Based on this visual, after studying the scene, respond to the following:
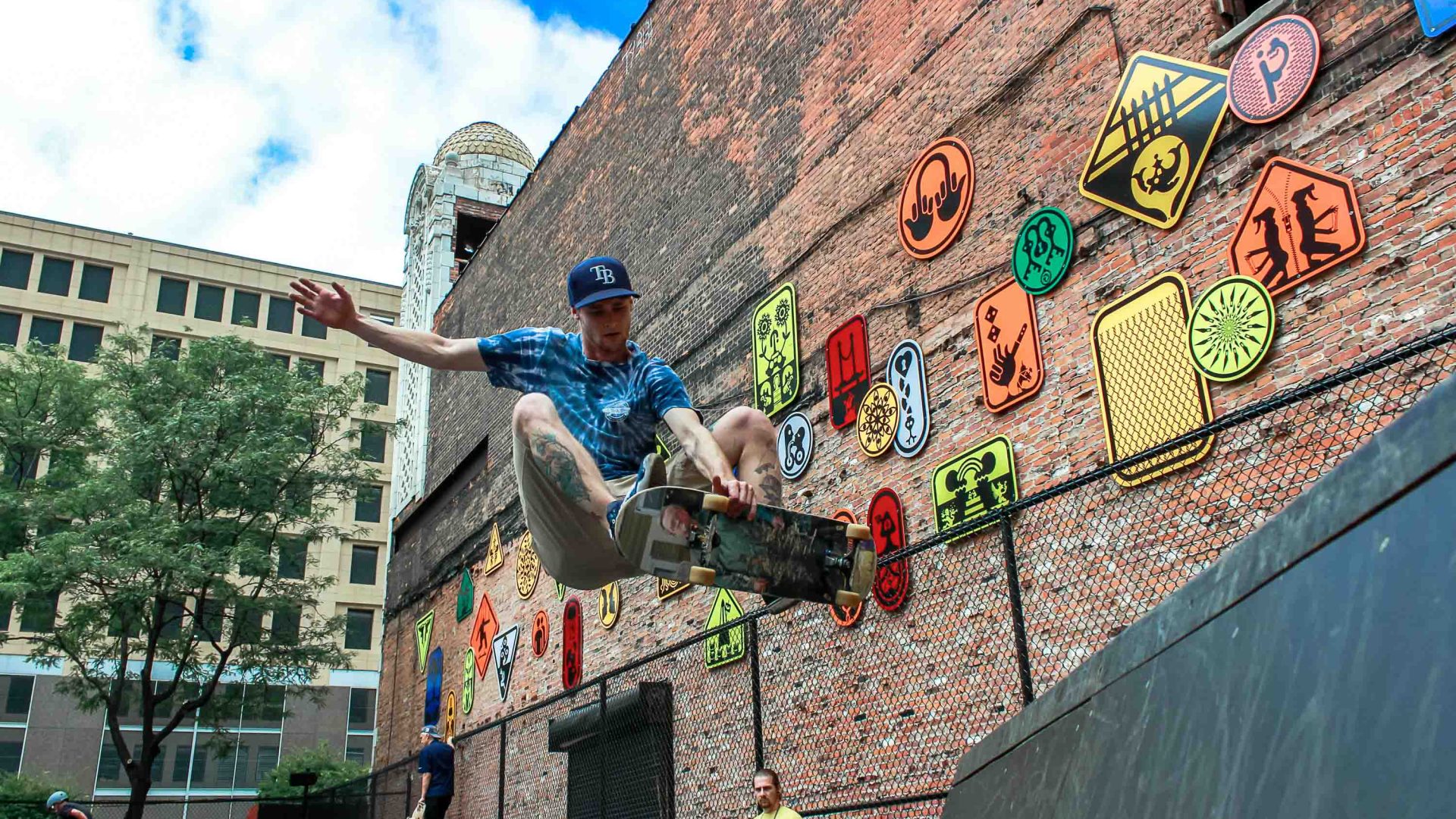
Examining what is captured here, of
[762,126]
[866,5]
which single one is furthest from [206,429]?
[866,5]

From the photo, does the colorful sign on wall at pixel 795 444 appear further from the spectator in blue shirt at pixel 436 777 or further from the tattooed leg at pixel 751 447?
the tattooed leg at pixel 751 447

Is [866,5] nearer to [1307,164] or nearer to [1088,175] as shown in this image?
[1088,175]

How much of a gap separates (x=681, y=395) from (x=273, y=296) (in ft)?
145

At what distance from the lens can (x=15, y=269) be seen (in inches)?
1619

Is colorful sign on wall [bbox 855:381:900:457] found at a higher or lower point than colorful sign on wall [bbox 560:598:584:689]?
higher

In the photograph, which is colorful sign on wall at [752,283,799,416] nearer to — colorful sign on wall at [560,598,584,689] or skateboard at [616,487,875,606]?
colorful sign on wall at [560,598,584,689]

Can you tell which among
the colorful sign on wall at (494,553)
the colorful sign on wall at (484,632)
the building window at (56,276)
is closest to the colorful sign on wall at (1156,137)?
the colorful sign on wall at (494,553)

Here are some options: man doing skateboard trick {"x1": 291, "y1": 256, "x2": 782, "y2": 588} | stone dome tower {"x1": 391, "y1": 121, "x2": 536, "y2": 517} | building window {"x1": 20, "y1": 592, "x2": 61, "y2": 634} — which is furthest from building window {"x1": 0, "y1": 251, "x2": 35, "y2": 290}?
man doing skateboard trick {"x1": 291, "y1": 256, "x2": 782, "y2": 588}

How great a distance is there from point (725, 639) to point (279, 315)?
3780 cm

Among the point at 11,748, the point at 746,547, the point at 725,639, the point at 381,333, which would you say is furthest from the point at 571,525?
the point at 11,748

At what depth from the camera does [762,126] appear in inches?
546

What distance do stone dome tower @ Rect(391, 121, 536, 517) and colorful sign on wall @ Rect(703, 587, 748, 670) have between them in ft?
43.6

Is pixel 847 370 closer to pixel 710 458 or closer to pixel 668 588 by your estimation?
pixel 668 588

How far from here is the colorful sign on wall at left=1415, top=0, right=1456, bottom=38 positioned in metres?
6.86
